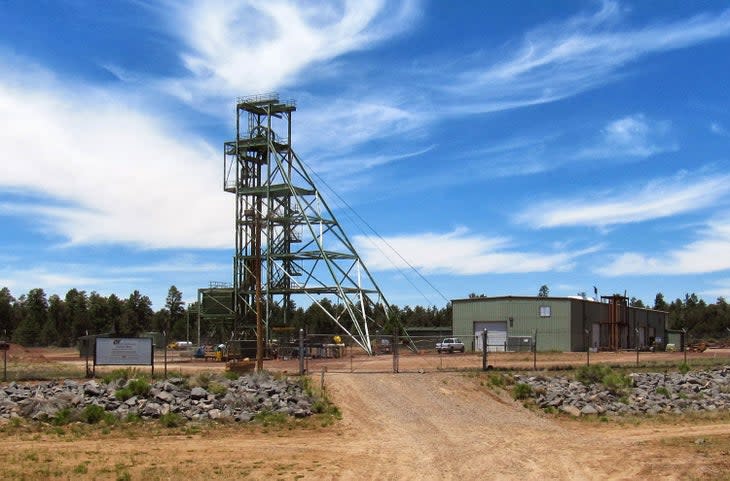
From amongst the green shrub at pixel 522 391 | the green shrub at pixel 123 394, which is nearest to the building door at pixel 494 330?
the green shrub at pixel 522 391

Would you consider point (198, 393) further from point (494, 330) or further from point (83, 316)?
point (83, 316)

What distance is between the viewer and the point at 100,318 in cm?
13975

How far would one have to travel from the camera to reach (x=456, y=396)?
96.6 feet

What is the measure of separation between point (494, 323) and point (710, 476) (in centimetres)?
4886

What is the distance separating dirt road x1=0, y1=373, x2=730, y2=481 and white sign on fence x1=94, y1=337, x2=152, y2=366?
9129 millimetres

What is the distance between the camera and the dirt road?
18.4 m

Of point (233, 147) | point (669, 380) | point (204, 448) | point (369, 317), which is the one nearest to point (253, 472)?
point (204, 448)

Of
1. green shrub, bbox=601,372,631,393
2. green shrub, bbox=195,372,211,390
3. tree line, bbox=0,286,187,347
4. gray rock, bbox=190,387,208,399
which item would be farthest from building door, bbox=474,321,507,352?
tree line, bbox=0,286,187,347

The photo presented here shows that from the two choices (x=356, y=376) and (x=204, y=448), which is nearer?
(x=204, y=448)

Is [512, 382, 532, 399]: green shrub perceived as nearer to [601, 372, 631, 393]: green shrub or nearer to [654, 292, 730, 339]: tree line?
[601, 372, 631, 393]: green shrub

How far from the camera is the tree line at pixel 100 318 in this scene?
125 m

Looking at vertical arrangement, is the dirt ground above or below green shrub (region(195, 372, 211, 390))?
below

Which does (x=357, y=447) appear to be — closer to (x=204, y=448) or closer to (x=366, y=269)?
(x=204, y=448)

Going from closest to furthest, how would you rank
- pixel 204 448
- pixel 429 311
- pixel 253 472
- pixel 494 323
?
pixel 253 472
pixel 204 448
pixel 494 323
pixel 429 311
